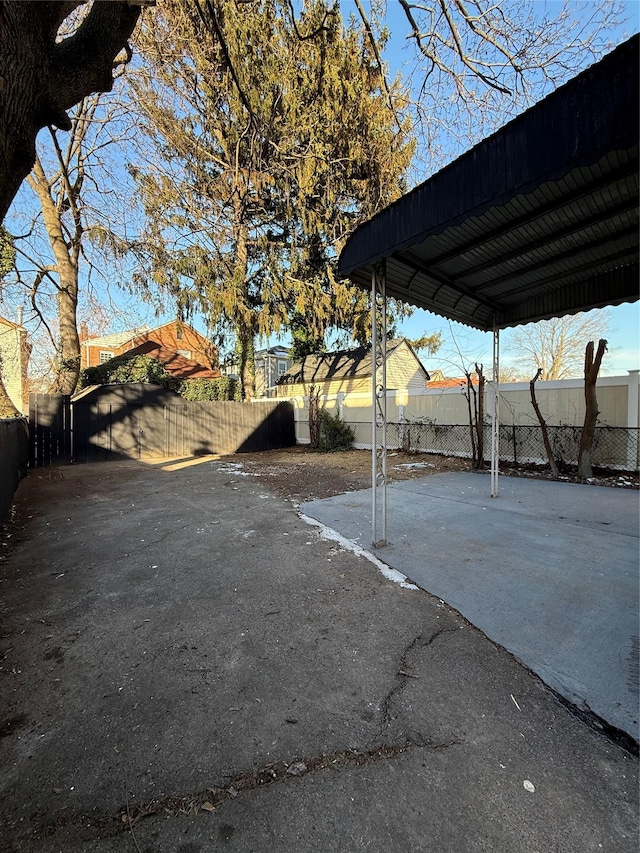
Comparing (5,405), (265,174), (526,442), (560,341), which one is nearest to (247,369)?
(265,174)

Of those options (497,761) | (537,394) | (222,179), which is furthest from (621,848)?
(222,179)

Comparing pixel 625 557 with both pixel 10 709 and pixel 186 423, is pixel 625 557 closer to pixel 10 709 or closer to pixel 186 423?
pixel 10 709

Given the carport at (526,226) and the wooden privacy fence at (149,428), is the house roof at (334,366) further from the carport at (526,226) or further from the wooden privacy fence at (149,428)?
the carport at (526,226)

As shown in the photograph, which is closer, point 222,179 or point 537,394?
point 537,394

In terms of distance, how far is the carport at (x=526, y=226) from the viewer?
5.11ft

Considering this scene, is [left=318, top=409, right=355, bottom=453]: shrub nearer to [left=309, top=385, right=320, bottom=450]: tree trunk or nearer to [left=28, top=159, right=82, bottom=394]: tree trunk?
[left=309, top=385, right=320, bottom=450]: tree trunk

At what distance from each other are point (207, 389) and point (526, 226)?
13738 millimetres

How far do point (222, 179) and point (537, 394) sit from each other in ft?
35.3

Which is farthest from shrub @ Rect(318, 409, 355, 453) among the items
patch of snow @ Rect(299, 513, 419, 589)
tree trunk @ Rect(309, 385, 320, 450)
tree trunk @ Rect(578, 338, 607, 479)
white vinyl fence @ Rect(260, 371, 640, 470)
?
patch of snow @ Rect(299, 513, 419, 589)

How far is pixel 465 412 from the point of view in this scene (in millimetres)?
8703

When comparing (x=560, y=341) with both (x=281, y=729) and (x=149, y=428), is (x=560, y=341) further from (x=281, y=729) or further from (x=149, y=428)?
(x=281, y=729)

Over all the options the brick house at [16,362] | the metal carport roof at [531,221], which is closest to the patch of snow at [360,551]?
the metal carport roof at [531,221]

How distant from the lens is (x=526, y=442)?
751 cm

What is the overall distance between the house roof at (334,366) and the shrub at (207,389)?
13.0 ft
